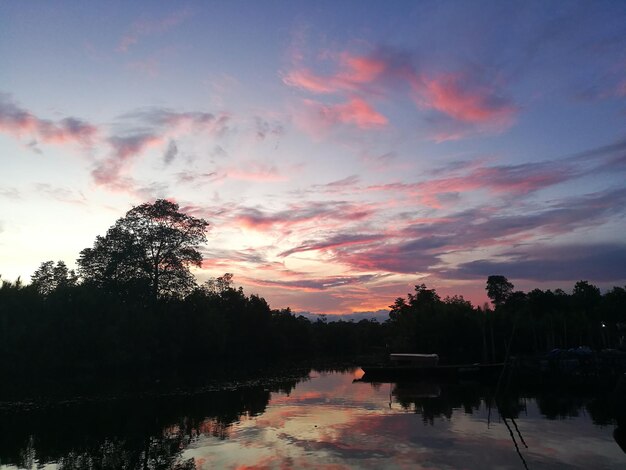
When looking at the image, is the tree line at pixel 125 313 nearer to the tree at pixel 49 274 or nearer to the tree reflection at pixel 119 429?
the tree at pixel 49 274

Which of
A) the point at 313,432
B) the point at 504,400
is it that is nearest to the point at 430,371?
the point at 504,400

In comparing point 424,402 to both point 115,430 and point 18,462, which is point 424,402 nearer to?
point 115,430

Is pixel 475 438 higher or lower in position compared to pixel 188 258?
A: lower

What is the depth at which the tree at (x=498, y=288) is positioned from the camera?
155 m

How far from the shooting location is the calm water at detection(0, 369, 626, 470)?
18.5m

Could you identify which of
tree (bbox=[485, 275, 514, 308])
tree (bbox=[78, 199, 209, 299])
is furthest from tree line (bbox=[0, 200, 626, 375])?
tree (bbox=[485, 275, 514, 308])

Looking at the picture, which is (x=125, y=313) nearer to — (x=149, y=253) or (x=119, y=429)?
(x=149, y=253)

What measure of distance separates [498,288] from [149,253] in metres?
129

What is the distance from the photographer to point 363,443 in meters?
21.2

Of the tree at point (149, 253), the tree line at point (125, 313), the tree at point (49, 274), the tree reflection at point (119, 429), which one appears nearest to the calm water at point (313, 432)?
the tree reflection at point (119, 429)

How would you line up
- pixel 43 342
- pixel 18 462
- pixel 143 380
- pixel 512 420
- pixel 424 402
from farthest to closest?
pixel 43 342, pixel 143 380, pixel 424 402, pixel 512 420, pixel 18 462

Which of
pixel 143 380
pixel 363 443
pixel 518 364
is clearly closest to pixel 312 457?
pixel 363 443

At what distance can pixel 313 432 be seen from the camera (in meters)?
23.6

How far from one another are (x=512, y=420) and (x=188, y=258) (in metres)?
45.2
